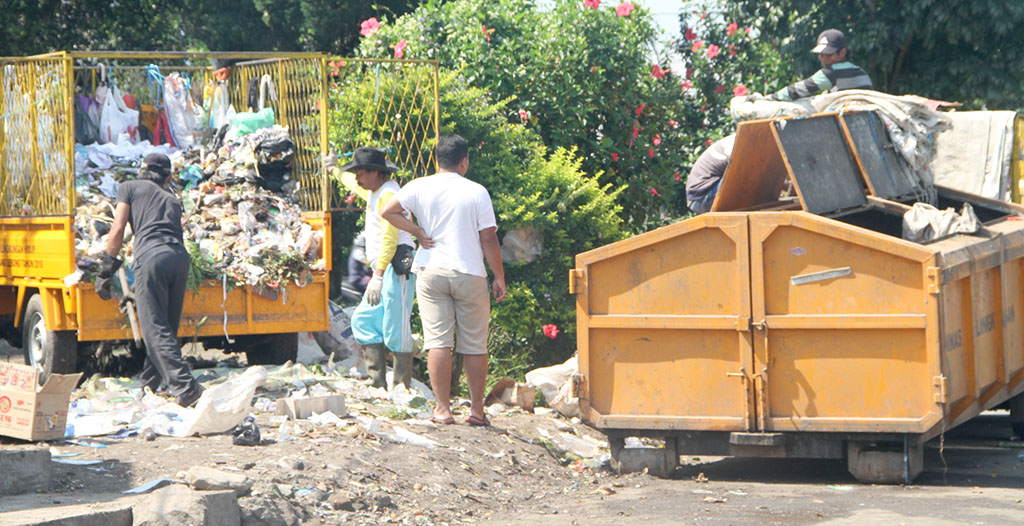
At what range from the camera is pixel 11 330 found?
10.4m

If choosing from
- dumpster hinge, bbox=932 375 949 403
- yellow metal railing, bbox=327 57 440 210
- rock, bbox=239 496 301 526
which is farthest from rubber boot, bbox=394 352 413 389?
dumpster hinge, bbox=932 375 949 403

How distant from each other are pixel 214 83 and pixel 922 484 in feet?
23.1

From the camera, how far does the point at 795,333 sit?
6500mm

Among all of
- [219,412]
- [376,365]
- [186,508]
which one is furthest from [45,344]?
[186,508]

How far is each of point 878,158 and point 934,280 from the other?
72.0 inches

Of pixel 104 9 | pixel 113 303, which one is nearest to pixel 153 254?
pixel 113 303

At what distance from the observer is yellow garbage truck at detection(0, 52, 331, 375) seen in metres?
8.63

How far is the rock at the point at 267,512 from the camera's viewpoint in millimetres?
5168

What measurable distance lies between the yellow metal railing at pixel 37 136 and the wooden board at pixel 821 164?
4.81 metres

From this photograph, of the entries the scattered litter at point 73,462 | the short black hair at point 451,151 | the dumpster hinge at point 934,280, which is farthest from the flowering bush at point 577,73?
the scattered litter at point 73,462

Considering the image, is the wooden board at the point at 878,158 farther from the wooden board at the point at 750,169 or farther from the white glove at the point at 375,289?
the white glove at the point at 375,289

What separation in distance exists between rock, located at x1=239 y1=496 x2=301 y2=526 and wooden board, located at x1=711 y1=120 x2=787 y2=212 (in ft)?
10.2

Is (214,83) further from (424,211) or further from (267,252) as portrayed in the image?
(424,211)

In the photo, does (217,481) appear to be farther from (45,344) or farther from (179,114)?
(179,114)
